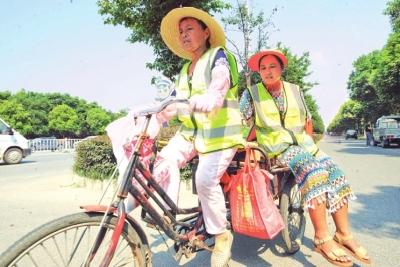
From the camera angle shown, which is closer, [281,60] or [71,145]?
[281,60]

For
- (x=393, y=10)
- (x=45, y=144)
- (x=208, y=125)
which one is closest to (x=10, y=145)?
(x=208, y=125)

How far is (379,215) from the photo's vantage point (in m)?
5.50

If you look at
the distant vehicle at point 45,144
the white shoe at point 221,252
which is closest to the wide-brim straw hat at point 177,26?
the white shoe at point 221,252

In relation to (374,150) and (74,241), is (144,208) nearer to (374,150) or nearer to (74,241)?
(74,241)

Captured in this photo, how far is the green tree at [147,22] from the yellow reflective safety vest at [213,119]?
8.86 meters

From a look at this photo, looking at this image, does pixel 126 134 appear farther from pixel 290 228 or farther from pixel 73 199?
pixel 73 199

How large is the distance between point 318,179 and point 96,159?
576cm

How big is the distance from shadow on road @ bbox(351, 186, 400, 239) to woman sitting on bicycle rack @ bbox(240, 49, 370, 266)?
A: 64.6 inches

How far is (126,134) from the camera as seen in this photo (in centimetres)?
258

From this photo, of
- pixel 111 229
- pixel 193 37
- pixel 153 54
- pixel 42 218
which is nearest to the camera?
pixel 111 229

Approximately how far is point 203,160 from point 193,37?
3.22 feet

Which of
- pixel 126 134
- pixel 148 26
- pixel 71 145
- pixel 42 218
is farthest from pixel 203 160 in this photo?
pixel 71 145

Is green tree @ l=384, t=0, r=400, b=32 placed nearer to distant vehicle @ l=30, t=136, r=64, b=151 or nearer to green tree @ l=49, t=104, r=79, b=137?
distant vehicle @ l=30, t=136, r=64, b=151

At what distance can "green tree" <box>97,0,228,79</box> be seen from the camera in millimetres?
11820
